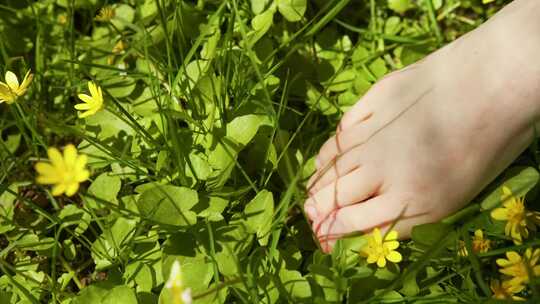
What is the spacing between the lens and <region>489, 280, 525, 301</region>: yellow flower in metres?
0.91

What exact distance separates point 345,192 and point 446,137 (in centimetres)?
20

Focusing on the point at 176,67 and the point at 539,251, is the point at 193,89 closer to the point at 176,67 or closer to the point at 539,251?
the point at 176,67

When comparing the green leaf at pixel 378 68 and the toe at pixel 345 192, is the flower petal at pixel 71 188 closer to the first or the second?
the toe at pixel 345 192

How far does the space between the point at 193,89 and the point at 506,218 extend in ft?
1.89

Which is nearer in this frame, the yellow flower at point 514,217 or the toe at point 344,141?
the yellow flower at point 514,217

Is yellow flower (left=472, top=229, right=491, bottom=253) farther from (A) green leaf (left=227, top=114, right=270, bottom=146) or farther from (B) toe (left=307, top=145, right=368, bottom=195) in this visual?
(A) green leaf (left=227, top=114, right=270, bottom=146)

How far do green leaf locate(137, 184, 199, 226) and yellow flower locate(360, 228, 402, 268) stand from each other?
0.28m

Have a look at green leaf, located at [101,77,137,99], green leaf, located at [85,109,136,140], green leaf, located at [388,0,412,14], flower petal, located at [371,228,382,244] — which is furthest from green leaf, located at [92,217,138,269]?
green leaf, located at [388,0,412,14]

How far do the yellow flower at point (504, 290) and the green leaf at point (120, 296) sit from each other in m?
0.56

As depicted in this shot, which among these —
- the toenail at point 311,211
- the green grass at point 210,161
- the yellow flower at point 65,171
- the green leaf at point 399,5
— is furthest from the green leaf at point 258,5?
the yellow flower at point 65,171

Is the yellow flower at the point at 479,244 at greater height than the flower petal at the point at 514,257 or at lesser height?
lesser

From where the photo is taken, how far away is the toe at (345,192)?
1.07 m

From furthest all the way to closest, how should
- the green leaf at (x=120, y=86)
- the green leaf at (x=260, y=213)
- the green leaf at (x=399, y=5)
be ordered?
the green leaf at (x=399, y=5) < the green leaf at (x=120, y=86) < the green leaf at (x=260, y=213)

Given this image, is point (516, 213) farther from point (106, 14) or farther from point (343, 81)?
point (106, 14)
